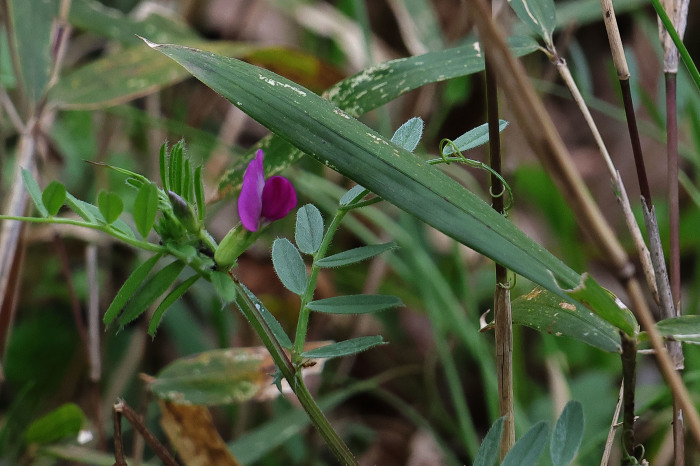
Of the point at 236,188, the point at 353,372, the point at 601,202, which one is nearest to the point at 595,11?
the point at 601,202

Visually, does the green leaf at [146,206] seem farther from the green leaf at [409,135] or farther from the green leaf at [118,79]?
the green leaf at [118,79]

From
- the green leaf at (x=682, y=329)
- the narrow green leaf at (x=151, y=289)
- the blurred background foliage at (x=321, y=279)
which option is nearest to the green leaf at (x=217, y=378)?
the blurred background foliage at (x=321, y=279)

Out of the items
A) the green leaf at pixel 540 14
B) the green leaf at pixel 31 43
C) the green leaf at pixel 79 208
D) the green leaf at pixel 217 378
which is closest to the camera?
the green leaf at pixel 79 208

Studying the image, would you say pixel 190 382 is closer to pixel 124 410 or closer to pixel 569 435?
pixel 124 410

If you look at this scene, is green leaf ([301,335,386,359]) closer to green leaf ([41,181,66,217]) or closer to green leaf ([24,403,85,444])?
green leaf ([41,181,66,217])

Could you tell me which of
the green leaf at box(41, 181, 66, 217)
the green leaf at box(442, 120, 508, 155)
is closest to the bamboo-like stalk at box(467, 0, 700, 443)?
the green leaf at box(442, 120, 508, 155)

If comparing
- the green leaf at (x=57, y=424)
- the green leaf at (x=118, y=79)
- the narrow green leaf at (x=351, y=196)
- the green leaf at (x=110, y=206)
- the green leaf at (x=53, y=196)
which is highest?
the green leaf at (x=118, y=79)
